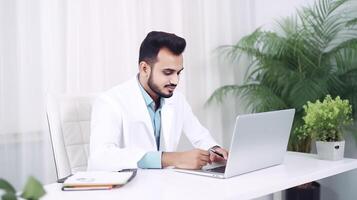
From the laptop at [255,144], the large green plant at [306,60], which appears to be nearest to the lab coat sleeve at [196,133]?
the laptop at [255,144]

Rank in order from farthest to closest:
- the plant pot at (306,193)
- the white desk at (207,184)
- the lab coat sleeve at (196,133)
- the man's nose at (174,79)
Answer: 1. the plant pot at (306,193)
2. the lab coat sleeve at (196,133)
3. the man's nose at (174,79)
4. the white desk at (207,184)

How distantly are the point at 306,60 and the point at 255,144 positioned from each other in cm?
156

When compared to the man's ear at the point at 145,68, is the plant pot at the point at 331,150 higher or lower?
A: lower

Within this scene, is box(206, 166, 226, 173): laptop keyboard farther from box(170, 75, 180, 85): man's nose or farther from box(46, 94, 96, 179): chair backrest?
box(46, 94, 96, 179): chair backrest

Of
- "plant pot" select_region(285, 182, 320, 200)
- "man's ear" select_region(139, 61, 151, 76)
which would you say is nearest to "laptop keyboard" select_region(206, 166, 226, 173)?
"man's ear" select_region(139, 61, 151, 76)

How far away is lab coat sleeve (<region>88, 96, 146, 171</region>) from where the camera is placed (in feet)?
4.81

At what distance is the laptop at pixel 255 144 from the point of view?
4.22 ft

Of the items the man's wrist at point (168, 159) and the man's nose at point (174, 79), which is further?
the man's nose at point (174, 79)

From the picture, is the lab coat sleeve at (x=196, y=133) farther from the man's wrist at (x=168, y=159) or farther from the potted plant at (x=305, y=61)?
the potted plant at (x=305, y=61)

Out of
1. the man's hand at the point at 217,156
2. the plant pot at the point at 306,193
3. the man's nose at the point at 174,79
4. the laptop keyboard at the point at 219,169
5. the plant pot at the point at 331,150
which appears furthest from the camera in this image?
the plant pot at the point at 306,193

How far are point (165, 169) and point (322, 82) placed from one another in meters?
1.47

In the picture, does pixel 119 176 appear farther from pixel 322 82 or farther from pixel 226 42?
pixel 226 42

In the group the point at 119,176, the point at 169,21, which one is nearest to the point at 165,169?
the point at 119,176

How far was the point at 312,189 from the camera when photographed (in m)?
2.59
